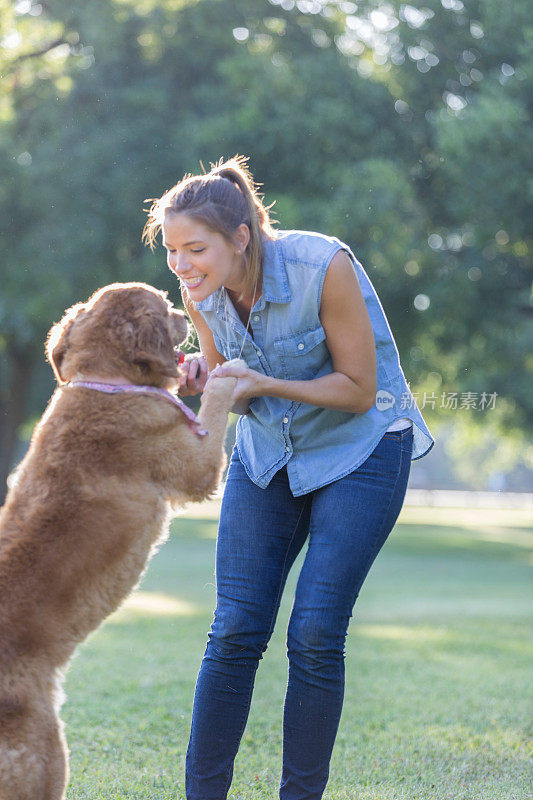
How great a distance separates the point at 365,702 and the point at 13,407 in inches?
693

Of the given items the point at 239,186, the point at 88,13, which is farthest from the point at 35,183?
the point at 239,186

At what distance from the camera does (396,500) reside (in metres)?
3.92

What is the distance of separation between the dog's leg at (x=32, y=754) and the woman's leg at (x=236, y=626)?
681 millimetres

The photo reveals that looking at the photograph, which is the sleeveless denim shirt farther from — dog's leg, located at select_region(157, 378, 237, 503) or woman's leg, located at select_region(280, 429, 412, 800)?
dog's leg, located at select_region(157, 378, 237, 503)

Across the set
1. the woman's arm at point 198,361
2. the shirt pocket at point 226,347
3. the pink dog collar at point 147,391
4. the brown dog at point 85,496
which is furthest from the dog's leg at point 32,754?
the shirt pocket at point 226,347

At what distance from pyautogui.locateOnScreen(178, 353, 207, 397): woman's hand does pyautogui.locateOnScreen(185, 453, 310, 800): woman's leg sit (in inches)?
22.2

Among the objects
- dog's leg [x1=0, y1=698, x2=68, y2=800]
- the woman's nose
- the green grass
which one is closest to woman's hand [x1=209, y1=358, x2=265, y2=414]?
the woman's nose

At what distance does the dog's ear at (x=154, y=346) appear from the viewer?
12.4ft

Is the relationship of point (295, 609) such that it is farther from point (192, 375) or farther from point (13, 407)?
point (13, 407)

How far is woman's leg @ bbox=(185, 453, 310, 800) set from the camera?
380 centimetres

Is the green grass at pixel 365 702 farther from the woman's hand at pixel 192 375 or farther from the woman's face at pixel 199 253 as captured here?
the woman's face at pixel 199 253

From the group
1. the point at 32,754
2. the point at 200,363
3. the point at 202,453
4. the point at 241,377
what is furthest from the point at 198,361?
the point at 32,754

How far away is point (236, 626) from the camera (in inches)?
149

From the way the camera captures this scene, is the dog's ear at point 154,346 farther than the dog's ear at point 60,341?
No
